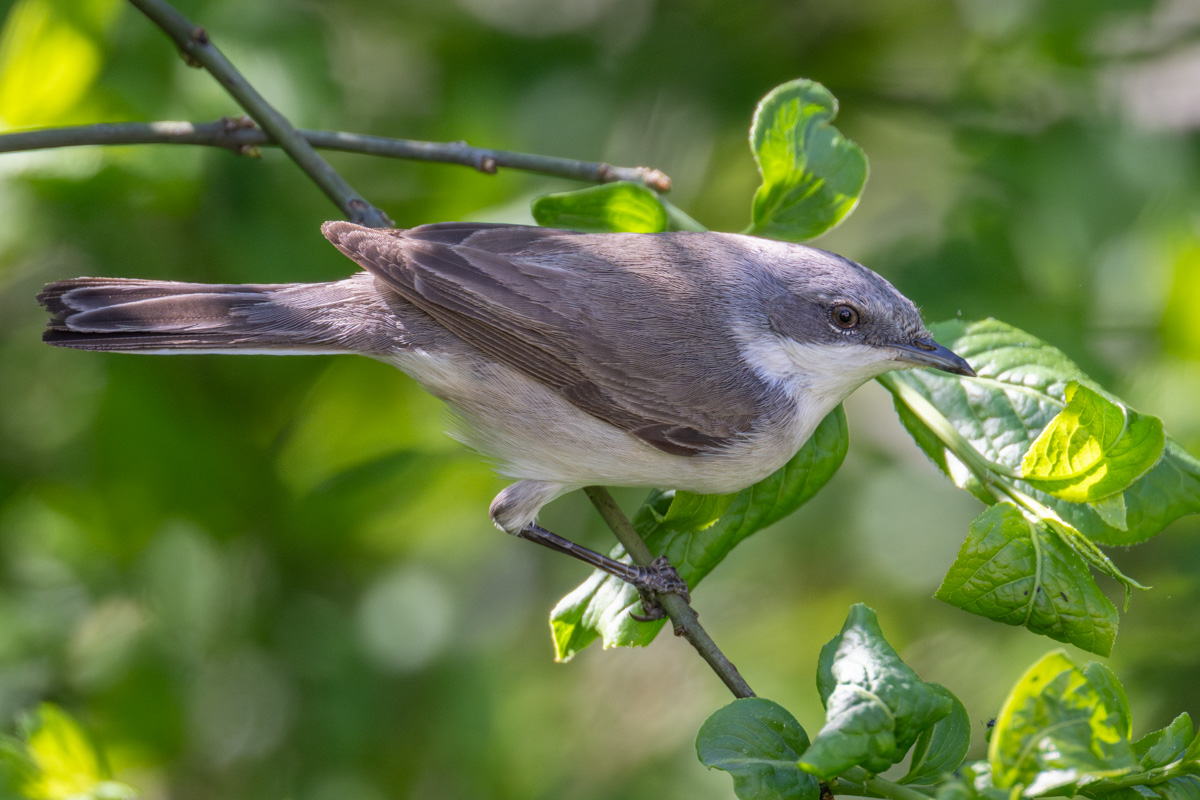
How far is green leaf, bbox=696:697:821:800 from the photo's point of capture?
1.96m

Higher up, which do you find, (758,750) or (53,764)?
(758,750)

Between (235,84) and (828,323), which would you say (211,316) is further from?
(828,323)

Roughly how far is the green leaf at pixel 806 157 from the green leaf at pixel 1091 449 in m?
0.98

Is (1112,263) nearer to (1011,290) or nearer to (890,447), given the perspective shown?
(1011,290)

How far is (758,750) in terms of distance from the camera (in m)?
1.99

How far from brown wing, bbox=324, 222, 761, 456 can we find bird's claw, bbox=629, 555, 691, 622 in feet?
1.16

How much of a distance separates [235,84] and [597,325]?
1232mm

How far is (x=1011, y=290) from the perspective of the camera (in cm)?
407

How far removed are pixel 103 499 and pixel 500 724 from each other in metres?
1.72

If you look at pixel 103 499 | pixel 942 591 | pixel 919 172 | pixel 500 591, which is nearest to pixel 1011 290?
pixel 919 172

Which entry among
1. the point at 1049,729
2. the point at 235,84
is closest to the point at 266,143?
the point at 235,84

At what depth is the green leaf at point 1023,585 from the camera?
2.24m

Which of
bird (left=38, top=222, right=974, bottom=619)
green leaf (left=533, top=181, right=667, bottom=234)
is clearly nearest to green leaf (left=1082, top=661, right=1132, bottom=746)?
bird (left=38, top=222, right=974, bottom=619)

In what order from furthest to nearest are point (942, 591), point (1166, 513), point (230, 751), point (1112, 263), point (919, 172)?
point (919, 172)
point (1112, 263)
point (230, 751)
point (1166, 513)
point (942, 591)
